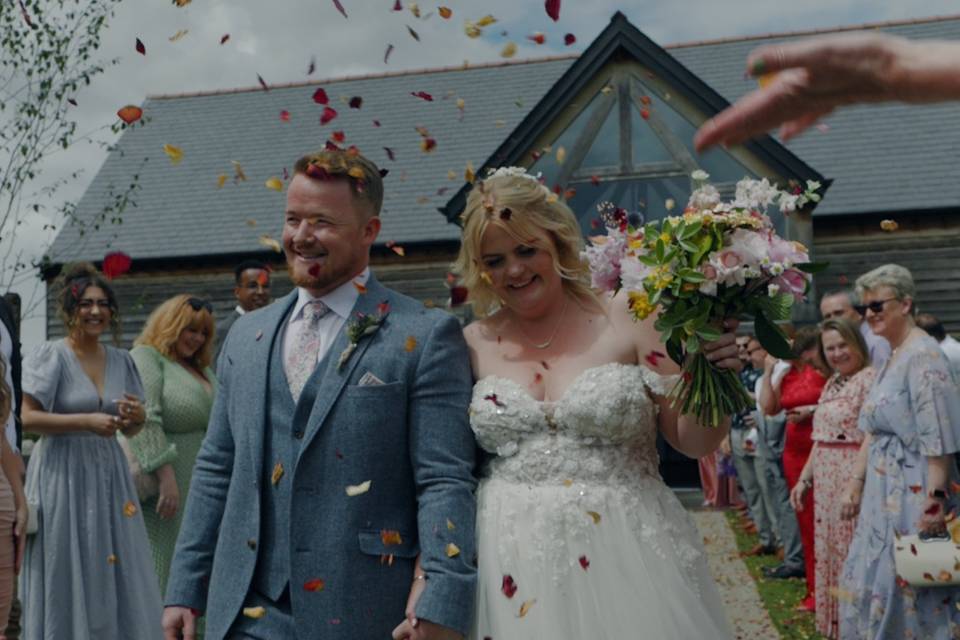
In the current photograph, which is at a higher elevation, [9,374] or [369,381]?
[9,374]

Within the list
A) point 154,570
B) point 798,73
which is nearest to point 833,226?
point 154,570

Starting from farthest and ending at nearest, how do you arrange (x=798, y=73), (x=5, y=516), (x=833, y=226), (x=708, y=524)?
1. (x=833, y=226)
2. (x=708, y=524)
3. (x=5, y=516)
4. (x=798, y=73)

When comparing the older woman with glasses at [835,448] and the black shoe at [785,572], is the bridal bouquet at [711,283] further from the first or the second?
the black shoe at [785,572]

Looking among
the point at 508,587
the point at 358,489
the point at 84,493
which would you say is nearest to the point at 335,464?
the point at 358,489

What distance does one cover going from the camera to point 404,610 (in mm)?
3543

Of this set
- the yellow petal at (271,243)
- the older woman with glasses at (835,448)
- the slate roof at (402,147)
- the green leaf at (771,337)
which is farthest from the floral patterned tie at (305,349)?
the slate roof at (402,147)

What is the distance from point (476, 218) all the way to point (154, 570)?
4042 mm

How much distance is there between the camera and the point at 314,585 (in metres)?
3.47

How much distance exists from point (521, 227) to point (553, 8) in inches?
33.5

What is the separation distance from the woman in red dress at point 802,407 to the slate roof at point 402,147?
10677 millimetres

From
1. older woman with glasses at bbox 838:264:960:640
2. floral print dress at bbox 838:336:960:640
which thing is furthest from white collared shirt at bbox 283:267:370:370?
floral print dress at bbox 838:336:960:640

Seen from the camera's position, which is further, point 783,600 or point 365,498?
point 783,600

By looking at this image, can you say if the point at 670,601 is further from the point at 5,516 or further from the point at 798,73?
the point at 5,516

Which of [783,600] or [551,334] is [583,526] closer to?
[551,334]
